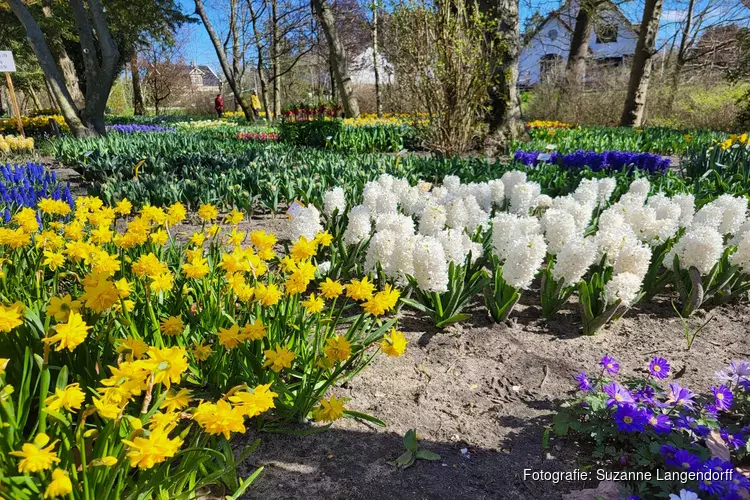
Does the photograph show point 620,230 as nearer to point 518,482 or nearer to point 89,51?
point 518,482

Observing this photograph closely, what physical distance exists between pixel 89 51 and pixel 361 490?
12.0 metres

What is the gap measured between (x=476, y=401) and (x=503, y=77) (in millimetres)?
7086

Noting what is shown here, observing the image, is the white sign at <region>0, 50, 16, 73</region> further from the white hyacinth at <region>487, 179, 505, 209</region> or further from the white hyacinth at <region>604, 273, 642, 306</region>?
the white hyacinth at <region>604, 273, 642, 306</region>

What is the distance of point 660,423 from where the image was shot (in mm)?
1507

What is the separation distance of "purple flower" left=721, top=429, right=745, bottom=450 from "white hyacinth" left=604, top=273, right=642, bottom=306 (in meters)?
0.78

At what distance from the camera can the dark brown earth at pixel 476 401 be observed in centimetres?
155

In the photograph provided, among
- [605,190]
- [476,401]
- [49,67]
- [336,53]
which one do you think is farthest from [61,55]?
[476,401]

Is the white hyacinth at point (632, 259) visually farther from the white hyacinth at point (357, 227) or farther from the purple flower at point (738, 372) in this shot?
the white hyacinth at point (357, 227)

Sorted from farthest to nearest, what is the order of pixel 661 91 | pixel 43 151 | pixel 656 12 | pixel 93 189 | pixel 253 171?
pixel 661 91, pixel 656 12, pixel 43 151, pixel 253 171, pixel 93 189

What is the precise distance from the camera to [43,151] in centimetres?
1019

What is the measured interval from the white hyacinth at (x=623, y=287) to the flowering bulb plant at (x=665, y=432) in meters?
0.45

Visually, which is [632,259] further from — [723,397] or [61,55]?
[61,55]

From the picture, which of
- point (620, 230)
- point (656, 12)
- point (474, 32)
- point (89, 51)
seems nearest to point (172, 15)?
point (89, 51)

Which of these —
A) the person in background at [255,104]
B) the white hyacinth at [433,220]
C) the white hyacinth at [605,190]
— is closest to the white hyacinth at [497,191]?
the white hyacinth at [605,190]
